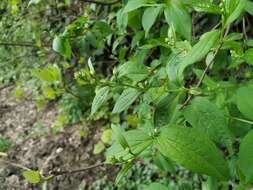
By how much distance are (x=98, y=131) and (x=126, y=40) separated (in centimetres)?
77

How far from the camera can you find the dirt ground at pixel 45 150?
2.59 m

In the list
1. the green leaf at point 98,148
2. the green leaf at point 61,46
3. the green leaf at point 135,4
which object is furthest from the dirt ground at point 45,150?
the green leaf at point 135,4

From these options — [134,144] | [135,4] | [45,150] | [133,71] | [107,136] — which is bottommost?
[45,150]

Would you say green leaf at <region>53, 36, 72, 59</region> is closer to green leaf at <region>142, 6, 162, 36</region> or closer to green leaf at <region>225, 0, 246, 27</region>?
green leaf at <region>142, 6, 162, 36</region>

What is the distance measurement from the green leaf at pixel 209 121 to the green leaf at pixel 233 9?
0.19 m

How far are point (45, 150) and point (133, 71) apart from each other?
78.1 inches

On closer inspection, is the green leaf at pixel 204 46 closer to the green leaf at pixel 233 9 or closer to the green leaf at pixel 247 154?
the green leaf at pixel 233 9

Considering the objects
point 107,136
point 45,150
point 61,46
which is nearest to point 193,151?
point 61,46

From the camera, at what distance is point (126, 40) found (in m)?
2.35

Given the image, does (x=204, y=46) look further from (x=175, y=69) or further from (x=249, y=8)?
(x=249, y=8)

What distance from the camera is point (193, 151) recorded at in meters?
0.80

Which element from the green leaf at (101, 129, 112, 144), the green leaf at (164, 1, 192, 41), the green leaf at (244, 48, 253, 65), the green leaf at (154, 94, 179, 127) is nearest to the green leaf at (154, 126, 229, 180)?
the green leaf at (154, 94, 179, 127)

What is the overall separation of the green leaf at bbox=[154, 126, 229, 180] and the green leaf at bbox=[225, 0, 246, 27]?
22 centimetres

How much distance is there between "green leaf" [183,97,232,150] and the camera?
2.89 ft
